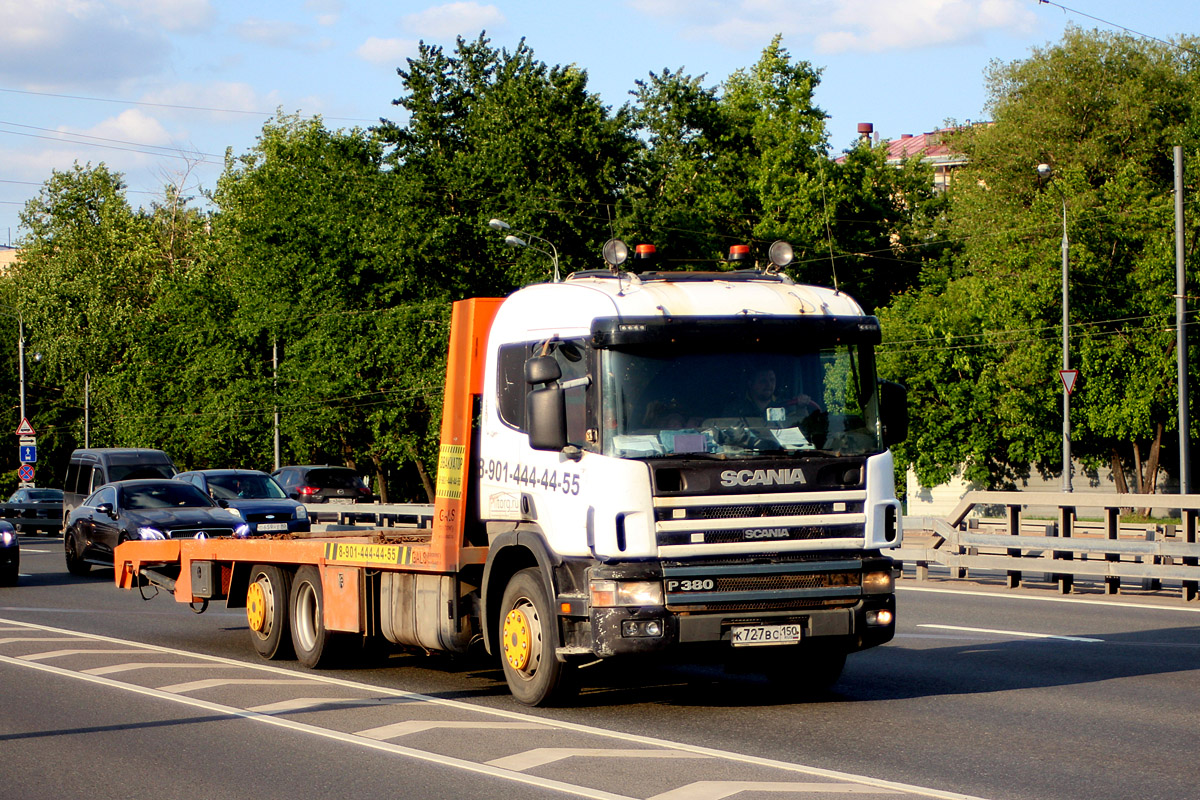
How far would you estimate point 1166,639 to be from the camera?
1362 centimetres

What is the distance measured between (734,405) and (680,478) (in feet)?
2.10

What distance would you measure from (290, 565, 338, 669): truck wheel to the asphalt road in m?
0.21

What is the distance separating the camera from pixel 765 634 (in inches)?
366

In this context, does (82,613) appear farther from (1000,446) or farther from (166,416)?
(166,416)

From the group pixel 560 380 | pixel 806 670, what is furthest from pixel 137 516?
pixel 560 380

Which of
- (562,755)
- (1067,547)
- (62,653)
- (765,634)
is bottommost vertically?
(62,653)

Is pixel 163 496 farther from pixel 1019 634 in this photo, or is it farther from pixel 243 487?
pixel 1019 634

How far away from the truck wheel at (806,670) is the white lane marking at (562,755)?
2.36 meters

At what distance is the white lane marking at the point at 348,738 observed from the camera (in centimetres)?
732

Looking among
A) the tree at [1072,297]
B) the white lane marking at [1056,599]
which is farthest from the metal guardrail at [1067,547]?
the tree at [1072,297]

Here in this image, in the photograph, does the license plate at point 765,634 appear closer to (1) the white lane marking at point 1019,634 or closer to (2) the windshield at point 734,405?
(2) the windshield at point 734,405

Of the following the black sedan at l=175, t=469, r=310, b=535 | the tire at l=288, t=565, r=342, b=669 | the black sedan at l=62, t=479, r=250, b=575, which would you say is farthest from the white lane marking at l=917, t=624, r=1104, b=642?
the black sedan at l=175, t=469, r=310, b=535

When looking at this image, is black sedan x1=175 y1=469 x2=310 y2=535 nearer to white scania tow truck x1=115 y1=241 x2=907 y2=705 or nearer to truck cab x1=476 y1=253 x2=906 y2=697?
white scania tow truck x1=115 y1=241 x2=907 y2=705

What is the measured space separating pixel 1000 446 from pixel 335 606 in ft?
119
